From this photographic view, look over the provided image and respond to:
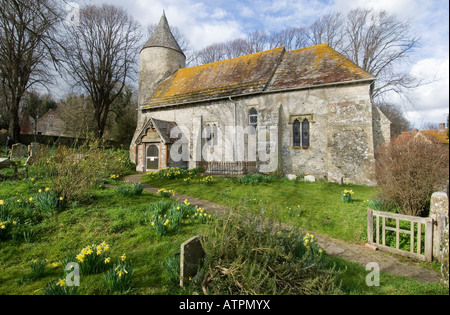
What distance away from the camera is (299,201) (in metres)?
8.34

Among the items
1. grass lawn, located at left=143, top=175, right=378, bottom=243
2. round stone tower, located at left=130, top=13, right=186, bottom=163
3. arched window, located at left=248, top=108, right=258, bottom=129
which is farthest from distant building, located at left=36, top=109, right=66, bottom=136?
arched window, located at left=248, top=108, right=258, bottom=129

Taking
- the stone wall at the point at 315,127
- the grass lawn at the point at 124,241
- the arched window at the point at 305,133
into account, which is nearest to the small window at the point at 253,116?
the stone wall at the point at 315,127

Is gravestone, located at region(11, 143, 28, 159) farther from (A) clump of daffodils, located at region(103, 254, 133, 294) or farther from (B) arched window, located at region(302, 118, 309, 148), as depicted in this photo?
(B) arched window, located at region(302, 118, 309, 148)

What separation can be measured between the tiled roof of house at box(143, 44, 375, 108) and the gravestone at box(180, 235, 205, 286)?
42.0ft

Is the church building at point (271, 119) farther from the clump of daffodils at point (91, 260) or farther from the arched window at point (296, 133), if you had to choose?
the clump of daffodils at point (91, 260)

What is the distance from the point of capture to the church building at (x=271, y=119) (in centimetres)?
1239

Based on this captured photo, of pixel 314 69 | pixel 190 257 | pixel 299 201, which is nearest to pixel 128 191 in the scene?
pixel 190 257

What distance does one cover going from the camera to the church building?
12391mm

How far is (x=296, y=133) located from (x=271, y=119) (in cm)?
190

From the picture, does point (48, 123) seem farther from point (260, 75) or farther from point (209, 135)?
point (260, 75)
